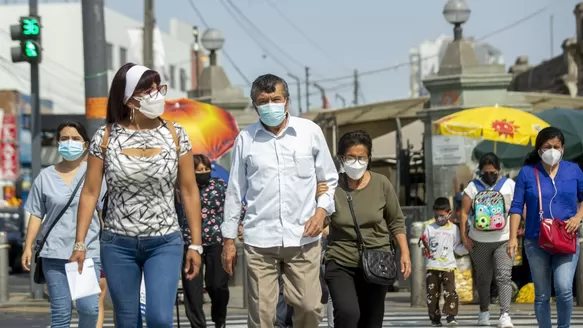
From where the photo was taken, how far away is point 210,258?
12.3 metres

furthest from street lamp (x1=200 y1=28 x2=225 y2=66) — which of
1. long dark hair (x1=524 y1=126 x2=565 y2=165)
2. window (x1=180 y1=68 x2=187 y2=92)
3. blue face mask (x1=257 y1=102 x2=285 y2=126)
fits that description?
window (x1=180 y1=68 x2=187 y2=92)

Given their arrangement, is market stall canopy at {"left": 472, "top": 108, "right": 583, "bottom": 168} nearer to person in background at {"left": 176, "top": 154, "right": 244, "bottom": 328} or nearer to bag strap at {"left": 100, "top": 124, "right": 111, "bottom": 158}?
person in background at {"left": 176, "top": 154, "right": 244, "bottom": 328}

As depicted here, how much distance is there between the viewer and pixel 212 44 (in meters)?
26.4

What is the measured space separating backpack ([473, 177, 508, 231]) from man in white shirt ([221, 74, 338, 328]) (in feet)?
17.2

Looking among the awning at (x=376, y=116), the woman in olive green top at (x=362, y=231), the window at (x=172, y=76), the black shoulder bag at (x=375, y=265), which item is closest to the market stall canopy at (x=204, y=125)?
the awning at (x=376, y=116)

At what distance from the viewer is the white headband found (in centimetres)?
725

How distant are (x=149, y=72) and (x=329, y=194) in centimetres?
172

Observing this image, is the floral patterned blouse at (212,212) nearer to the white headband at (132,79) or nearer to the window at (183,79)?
the white headband at (132,79)

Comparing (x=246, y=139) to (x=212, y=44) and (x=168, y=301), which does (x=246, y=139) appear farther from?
(x=212, y=44)

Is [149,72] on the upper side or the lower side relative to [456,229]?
upper

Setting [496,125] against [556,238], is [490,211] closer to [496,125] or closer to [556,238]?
[556,238]

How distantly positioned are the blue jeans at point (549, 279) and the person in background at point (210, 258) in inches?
126

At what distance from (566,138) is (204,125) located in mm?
5500

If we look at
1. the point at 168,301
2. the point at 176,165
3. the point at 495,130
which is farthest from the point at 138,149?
the point at 495,130
